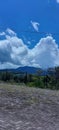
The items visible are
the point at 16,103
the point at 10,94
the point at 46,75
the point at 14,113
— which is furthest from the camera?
the point at 46,75

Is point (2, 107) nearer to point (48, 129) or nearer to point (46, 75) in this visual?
point (48, 129)

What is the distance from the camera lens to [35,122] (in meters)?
9.34

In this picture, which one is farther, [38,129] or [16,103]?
[16,103]

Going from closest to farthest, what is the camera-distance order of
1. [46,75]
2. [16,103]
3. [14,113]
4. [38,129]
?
[38,129], [14,113], [16,103], [46,75]

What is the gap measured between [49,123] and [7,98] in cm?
254

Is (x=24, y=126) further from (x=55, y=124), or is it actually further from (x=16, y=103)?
(x=16, y=103)

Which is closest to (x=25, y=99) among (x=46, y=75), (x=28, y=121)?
(x=28, y=121)

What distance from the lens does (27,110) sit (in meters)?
10.5

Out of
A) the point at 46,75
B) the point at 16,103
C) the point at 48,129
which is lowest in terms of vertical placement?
the point at 48,129

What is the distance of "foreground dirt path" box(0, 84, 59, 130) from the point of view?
899 cm

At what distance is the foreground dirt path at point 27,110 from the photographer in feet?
29.5

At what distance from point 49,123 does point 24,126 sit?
90 cm

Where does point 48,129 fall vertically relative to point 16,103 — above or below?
below

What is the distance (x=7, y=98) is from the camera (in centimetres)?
1163
